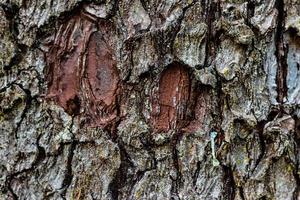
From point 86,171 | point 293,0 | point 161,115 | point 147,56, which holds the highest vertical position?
point 293,0

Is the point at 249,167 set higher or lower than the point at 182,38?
lower

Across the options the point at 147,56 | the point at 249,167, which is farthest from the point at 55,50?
the point at 249,167

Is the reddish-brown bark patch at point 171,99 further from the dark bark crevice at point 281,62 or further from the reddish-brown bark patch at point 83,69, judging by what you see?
the dark bark crevice at point 281,62

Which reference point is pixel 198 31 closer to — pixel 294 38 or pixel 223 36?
pixel 223 36

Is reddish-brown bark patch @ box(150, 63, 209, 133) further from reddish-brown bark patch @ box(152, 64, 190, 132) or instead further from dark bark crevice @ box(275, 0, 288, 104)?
dark bark crevice @ box(275, 0, 288, 104)

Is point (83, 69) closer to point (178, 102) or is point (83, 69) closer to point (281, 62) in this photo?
point (178, 102)

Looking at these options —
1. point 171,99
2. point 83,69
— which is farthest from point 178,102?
point 83,69

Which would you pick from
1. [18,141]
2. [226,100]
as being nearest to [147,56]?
[226,100]
